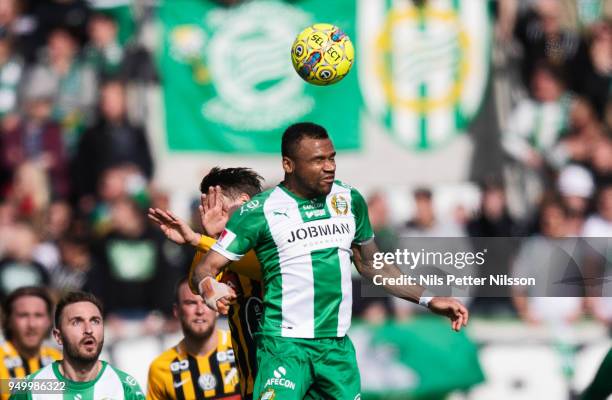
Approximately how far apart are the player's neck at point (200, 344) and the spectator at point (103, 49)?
6.40m

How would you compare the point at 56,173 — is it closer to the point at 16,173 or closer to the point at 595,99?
the point at 16,173

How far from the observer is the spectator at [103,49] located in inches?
599

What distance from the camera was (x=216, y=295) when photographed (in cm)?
741

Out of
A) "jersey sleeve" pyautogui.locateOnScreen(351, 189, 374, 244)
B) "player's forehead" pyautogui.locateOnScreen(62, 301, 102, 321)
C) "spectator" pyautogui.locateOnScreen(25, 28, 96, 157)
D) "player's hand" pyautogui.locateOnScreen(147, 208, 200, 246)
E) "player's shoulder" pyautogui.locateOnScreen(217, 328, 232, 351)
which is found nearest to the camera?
"player's hand" pyautogui.locateOnScreen(147, 208, 200, 246)

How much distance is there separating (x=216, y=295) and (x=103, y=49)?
843 cm

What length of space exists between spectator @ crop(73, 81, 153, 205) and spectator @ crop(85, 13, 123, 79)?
0.87 ft

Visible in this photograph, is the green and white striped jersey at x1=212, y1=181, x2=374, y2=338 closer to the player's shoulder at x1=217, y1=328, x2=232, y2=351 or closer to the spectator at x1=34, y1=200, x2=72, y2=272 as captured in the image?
the player's shoulder at x1=217, y1=328, x2=232, y2=351

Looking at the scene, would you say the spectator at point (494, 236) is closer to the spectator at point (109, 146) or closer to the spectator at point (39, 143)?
the spectator at point (109, 146)

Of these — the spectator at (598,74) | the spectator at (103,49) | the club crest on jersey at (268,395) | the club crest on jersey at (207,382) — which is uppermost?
the spectator at (103,49)

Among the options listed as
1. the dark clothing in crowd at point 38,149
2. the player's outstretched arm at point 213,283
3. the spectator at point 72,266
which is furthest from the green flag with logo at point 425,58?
the player's outstretched arm at point 213,283

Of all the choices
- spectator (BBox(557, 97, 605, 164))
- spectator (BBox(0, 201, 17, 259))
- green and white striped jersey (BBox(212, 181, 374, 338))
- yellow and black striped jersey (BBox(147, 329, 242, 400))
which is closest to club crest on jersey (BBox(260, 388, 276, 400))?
green and white striped jersey (BBox(212, 181, 374, 338))

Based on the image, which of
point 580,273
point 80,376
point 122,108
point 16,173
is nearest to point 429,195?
point 580,273

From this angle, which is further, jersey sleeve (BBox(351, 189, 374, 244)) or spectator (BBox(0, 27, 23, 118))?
spectator (BBox(0, 27, 23, 118))

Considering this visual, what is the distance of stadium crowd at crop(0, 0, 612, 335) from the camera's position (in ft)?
45.0
